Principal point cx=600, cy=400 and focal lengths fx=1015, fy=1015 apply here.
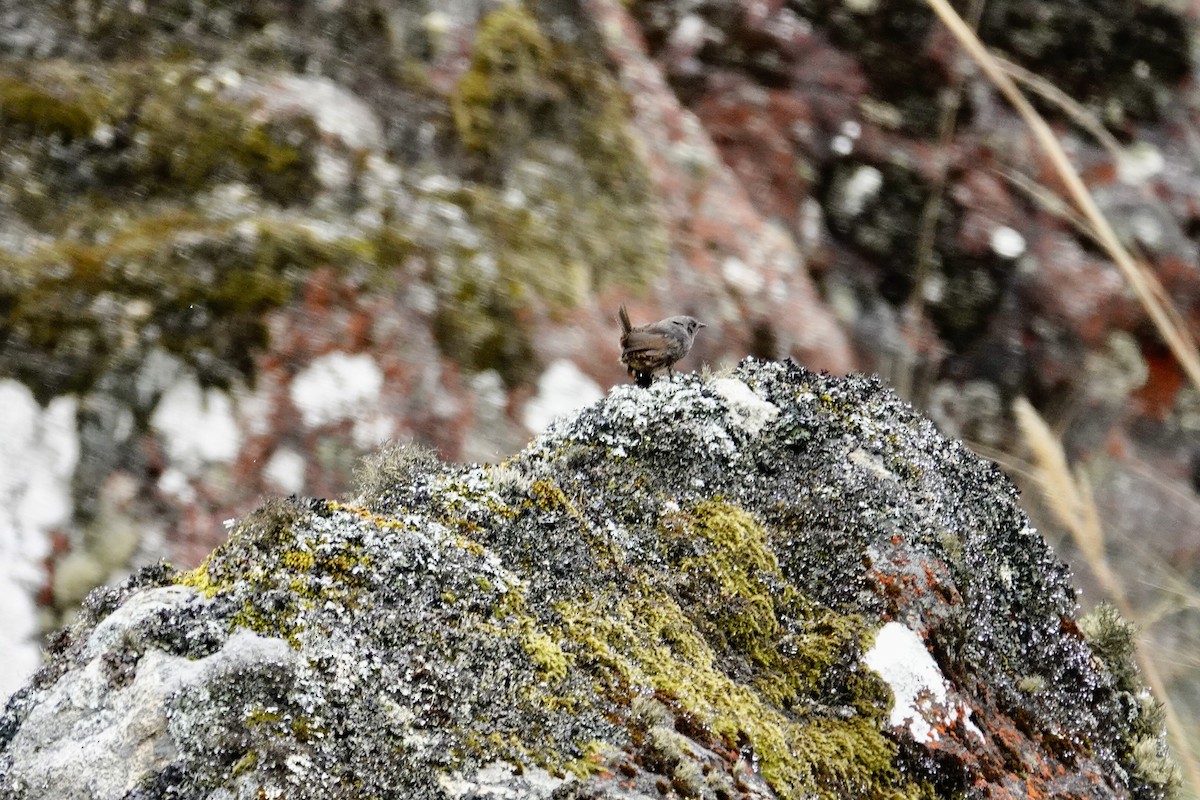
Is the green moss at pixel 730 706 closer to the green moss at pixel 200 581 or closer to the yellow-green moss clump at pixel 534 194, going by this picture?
the green moss at pixel 200 581

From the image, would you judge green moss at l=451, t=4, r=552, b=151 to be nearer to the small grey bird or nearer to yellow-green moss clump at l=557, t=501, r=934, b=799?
the small grey bird

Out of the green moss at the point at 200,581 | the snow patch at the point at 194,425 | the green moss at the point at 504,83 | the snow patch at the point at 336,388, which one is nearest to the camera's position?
the green moss at the point at 200,581

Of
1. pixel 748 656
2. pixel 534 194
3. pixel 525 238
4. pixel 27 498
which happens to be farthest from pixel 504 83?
pixel 748 656

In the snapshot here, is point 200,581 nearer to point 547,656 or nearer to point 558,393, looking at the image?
point 547,656

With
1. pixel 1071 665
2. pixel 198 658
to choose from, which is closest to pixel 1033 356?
pixel 1071 665

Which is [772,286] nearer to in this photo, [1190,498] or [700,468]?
[1190,498]

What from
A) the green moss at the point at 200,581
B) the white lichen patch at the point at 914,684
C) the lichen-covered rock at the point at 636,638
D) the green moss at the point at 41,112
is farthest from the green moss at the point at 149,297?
the white lichen patch at the point at 914,684
